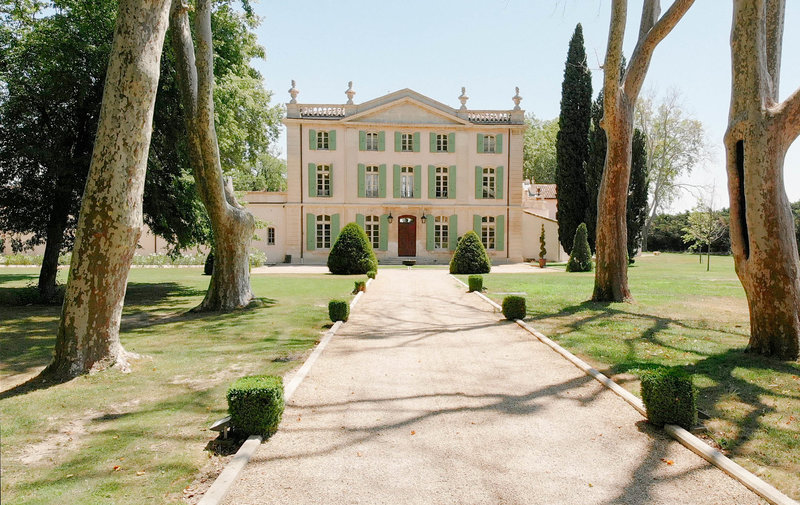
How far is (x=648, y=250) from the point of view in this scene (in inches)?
2136

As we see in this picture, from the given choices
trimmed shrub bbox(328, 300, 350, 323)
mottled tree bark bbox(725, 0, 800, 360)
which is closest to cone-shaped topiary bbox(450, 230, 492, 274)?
trimmed shrub bbox(328, 300, 350, 323)

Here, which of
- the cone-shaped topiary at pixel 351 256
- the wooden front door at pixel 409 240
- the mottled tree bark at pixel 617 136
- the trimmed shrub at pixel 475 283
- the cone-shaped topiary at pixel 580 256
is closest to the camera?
the mottled tree bark at pixel 617 136

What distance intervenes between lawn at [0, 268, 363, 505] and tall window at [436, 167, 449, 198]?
24.2m

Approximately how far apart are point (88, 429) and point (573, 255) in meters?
25.9

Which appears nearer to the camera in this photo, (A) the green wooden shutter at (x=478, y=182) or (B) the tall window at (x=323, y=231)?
(B) the tall window at (x=323, y=231)

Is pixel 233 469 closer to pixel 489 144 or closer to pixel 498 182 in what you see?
pixel 498 182

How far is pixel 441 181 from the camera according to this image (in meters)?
34.8

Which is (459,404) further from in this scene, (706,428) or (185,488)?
(185,488)

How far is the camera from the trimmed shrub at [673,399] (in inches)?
186

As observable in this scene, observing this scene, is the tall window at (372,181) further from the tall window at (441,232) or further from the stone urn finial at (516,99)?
the stone urn finial at (516,99)

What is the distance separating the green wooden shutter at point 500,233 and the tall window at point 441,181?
3917 mm

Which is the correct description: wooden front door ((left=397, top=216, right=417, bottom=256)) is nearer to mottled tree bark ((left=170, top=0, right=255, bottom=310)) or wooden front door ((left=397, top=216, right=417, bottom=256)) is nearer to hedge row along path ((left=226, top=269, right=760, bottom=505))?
mottled tree bark ((left=170, top=0, right=255, bottom=310))

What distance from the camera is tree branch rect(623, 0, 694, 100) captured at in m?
10.7

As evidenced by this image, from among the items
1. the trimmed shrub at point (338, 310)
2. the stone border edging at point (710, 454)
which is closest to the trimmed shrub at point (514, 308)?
the trimmed shrub at point (338, 310)
